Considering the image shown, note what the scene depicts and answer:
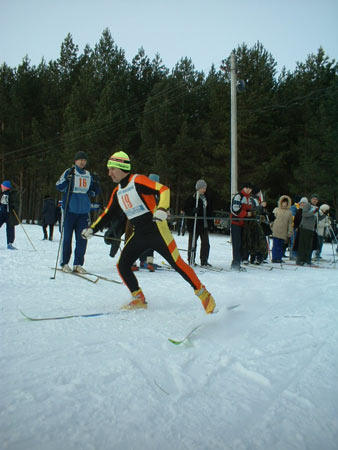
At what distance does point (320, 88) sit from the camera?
86.8 feet

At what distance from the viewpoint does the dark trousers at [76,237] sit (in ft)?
21.1

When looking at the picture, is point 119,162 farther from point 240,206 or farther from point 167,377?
point 240,206

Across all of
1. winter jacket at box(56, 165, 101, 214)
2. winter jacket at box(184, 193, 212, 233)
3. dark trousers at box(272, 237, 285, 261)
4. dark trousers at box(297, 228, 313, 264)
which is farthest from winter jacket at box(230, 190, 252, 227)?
winter jacket at box(56, 165, 101, 214)

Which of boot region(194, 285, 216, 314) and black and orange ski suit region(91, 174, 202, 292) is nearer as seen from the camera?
boot region(194, 285, 216, 314)

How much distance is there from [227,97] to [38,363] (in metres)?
26.1

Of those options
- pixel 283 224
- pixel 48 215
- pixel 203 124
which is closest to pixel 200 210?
pixel 283 224

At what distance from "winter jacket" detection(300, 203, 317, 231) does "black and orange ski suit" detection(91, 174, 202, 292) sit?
273 inches

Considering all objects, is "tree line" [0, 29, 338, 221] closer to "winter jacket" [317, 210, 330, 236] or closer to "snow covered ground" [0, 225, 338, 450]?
"winter jacket" [317, 210, 330, 236]

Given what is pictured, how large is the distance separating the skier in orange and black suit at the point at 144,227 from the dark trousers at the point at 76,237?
98.8 inches

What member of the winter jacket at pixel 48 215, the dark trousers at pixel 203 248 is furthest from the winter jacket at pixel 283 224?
the winter jacket at pixel 48 215

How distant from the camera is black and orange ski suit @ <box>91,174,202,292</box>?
378 centimetres

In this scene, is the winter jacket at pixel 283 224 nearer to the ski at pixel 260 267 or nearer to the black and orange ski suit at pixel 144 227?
the ski at pixel 260 267

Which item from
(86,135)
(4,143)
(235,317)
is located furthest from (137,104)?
(235,317)

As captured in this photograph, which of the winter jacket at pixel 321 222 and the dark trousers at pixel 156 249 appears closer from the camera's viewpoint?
the dark trousers at pixel 156 249
